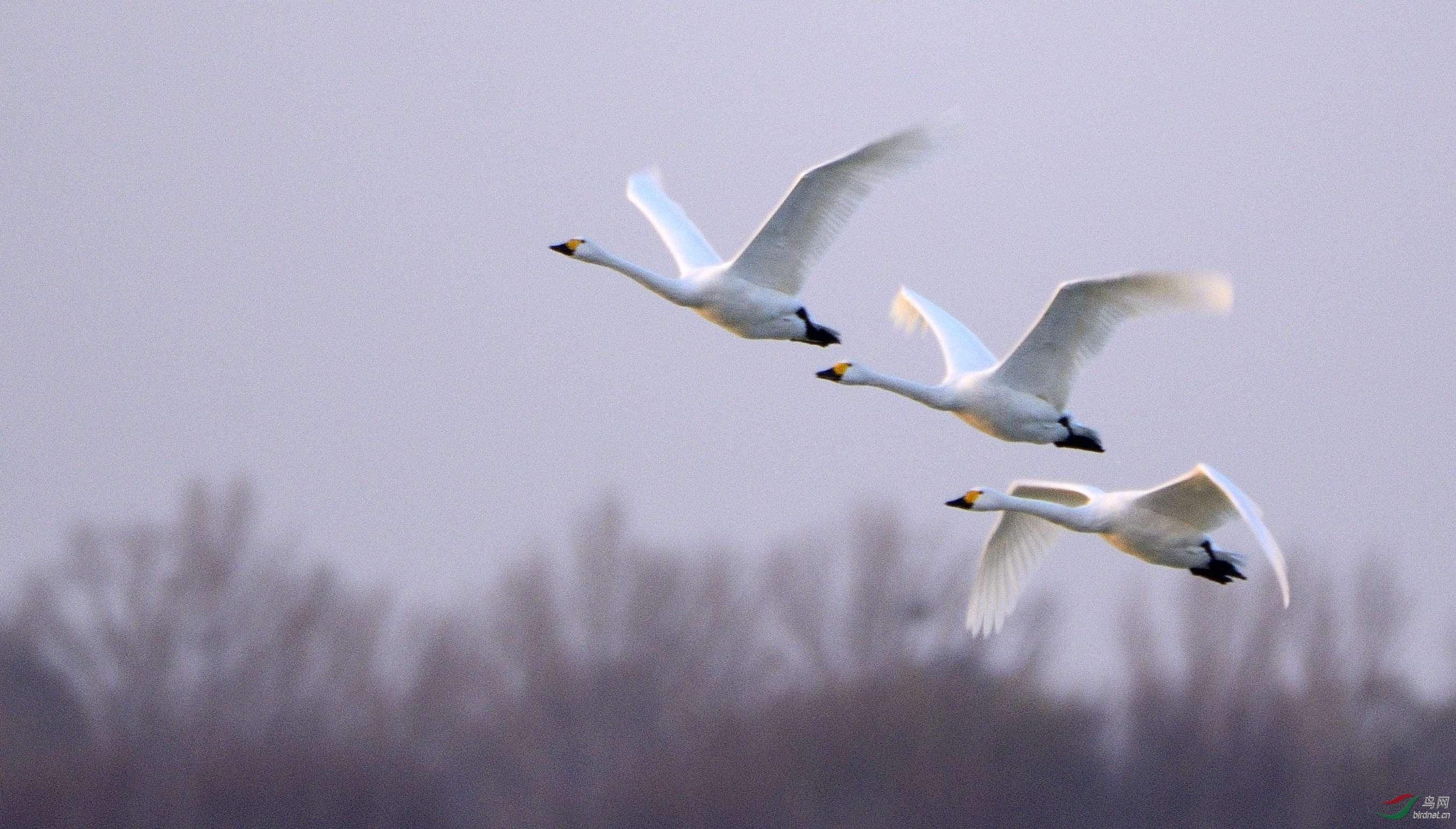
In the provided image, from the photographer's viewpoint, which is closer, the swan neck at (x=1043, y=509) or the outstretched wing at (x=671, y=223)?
the swan neck at (x=1043, y=509)

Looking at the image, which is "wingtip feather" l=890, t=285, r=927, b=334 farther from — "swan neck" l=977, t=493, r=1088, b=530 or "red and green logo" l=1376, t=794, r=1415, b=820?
"red and green logo" l=1376, t=794, r=1415, b=820

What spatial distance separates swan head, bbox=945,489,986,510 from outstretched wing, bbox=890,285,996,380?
1.09 meters

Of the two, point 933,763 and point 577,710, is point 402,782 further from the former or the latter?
point 933,763

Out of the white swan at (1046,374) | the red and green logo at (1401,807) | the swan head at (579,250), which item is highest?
the swan head at (579,250)

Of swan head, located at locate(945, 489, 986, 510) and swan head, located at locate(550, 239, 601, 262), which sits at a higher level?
swan head, located at locate(550, 239, 601, 262)

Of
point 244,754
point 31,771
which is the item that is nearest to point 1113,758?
point 244,754

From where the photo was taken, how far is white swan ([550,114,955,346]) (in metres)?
15.1

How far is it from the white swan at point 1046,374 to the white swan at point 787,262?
698 mm

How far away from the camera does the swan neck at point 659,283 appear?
16.0m

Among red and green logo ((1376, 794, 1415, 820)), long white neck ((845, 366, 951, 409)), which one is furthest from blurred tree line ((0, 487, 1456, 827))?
long white neck ((845, 366, 951, 409))

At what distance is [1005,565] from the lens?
17828 mm

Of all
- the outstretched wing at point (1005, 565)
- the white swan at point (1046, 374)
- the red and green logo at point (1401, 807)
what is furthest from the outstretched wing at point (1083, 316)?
the red and green logo at point (1401, 807)

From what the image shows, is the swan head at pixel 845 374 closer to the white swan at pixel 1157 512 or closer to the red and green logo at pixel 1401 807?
the white swan at pixel 1157 512

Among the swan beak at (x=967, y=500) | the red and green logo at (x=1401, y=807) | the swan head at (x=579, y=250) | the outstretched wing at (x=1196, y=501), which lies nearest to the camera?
the outstretched wing at (x=1196, y=501)
